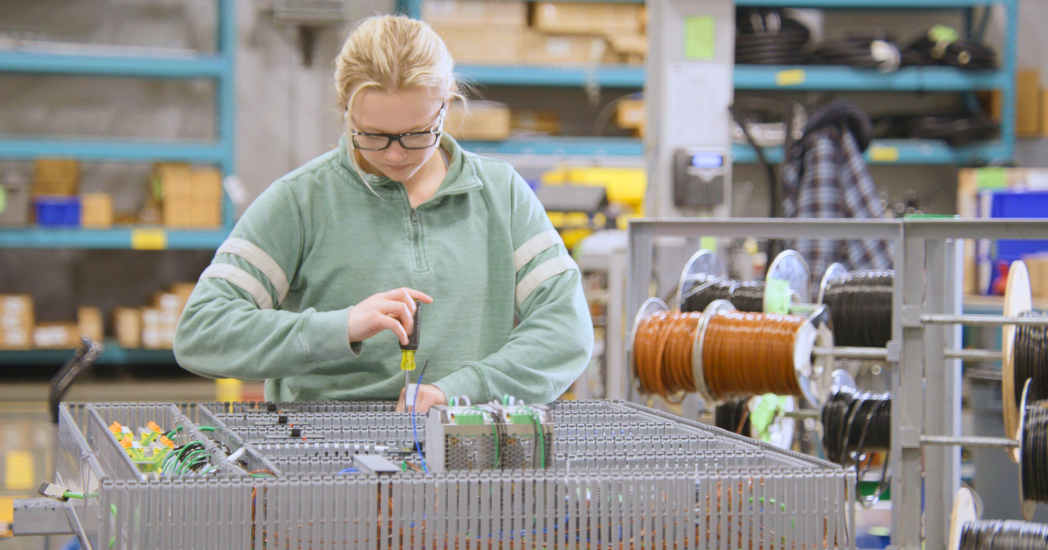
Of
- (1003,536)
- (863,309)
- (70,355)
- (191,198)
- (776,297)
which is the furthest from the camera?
(70,355)

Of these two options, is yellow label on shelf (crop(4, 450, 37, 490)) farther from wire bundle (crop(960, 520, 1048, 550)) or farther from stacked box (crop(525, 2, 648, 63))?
stacked box (crop(525, 2, 648, 63))

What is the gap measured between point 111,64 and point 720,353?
5.27 m

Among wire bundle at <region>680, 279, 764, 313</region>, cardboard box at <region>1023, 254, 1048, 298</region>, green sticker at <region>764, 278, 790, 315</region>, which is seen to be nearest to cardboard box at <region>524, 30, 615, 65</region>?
cardboard box at <region>1023, 254, 1048, 298</region>

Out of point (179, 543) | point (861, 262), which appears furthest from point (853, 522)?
point (861, 262)

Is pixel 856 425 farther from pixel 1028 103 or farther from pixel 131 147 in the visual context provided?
pixel 1028 103

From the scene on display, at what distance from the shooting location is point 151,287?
24.2 feet

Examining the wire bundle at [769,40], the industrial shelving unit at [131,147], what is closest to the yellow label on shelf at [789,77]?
the wire bundle at [769,40]

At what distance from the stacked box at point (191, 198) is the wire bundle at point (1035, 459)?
5230mm

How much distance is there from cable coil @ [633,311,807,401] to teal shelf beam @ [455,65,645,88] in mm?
4481

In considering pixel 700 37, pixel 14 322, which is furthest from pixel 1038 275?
pixel 14 322

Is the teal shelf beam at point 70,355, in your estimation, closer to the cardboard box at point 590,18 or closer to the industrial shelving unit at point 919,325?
the cardboard box at point 590,18

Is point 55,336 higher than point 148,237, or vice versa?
point 148,237

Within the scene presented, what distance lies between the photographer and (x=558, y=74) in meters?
6.79

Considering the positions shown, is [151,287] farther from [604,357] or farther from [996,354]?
[996,354]
